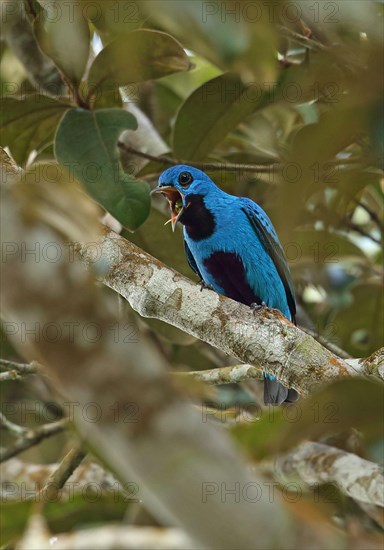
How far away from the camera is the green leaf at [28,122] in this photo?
4105mm

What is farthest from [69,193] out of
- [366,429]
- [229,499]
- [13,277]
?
[366,429]

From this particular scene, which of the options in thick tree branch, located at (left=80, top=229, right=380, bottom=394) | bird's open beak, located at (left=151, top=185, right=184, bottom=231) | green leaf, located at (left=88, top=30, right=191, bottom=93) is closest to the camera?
thick tree branch, located at (left=80, top=229, right=380, bottom=394)

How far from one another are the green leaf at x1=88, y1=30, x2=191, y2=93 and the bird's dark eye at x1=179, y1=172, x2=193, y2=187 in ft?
2.01

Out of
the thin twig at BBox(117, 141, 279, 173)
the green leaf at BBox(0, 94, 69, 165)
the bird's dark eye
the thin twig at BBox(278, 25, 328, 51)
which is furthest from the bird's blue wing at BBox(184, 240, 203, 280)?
the thin twig at BBox(278, 25, 328, 51)

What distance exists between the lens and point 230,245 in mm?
4453

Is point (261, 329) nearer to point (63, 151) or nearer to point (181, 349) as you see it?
point (63, 151)

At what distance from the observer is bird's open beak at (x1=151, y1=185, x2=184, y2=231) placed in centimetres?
437

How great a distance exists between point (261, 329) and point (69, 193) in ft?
4.74

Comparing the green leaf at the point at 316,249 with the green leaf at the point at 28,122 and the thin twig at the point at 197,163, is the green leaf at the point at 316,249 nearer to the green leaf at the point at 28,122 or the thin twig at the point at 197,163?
the thin twig at the point at 197,163

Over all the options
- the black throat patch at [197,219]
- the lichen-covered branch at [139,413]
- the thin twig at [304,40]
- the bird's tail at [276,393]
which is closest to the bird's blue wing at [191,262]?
the black throat patch at [197,219]

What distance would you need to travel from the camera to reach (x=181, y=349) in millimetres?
5211

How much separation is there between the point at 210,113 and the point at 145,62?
0.53 m

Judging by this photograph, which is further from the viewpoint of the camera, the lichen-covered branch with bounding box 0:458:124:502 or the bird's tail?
the lichen-covered branch with bounding box 0:458:124:502

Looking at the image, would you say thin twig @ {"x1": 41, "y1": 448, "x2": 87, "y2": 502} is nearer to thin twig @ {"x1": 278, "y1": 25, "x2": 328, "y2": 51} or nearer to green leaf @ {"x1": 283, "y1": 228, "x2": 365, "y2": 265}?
green leaf @ {"x1": 283, "y1": 228, "x2": 365, "y2": 265}
